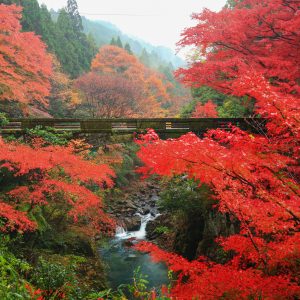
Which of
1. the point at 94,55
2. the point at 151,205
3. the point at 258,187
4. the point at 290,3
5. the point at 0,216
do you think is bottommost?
the point at 151,205

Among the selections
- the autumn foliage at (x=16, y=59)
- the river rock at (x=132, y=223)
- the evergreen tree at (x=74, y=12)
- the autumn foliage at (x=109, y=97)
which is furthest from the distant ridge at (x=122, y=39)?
the river rock at (x=132, y=223)

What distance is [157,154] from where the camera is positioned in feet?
25.0

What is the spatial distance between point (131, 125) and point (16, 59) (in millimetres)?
9262

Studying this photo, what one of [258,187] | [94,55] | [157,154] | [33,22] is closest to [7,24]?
[157,154]

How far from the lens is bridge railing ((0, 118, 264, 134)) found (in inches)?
508

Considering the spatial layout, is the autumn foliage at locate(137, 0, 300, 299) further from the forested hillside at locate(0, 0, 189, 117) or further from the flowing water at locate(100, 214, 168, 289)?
the forested hillside at locate(0, 0, 189, 117)

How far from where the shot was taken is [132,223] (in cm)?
1881

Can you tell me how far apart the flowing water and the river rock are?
59 centimetres

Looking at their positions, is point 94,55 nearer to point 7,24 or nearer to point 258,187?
point 7,24

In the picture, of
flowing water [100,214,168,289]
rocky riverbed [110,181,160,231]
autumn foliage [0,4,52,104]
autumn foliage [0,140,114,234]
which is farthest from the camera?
rocky riverbed [110,181,160,231]

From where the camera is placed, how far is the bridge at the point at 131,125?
42.3ft

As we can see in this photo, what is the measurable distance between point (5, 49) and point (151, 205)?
15016mm

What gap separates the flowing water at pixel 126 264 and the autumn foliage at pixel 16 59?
1026cm

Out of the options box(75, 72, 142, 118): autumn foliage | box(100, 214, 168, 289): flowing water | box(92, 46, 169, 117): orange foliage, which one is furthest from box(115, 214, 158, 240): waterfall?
box(92, 46, 169, 117): orange foliage
